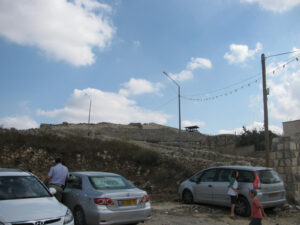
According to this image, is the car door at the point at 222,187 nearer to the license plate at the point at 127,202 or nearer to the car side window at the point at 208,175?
the car side window at the point at 208,175

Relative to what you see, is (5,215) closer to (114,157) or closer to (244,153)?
(114,157)

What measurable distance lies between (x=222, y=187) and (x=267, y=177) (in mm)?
1449

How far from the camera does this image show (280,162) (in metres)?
12.9

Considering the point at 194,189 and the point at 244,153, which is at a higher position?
the point at 244,153

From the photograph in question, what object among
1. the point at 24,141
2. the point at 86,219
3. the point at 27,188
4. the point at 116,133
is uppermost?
the point at 116,133

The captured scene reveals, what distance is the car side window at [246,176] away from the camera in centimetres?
958

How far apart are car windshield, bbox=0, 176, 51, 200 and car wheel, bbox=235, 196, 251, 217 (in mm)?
5925

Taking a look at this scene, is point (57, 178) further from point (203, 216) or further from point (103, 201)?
point (203, 216)

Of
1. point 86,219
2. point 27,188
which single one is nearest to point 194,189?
point 86,219

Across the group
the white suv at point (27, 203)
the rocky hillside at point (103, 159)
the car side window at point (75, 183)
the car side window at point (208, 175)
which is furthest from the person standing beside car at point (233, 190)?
the rocky hillside at point (103, 159)

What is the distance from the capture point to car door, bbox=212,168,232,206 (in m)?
10.1

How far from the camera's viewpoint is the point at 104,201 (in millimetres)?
6652

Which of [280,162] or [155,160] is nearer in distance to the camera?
[280,162]

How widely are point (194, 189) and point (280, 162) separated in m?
4.10
